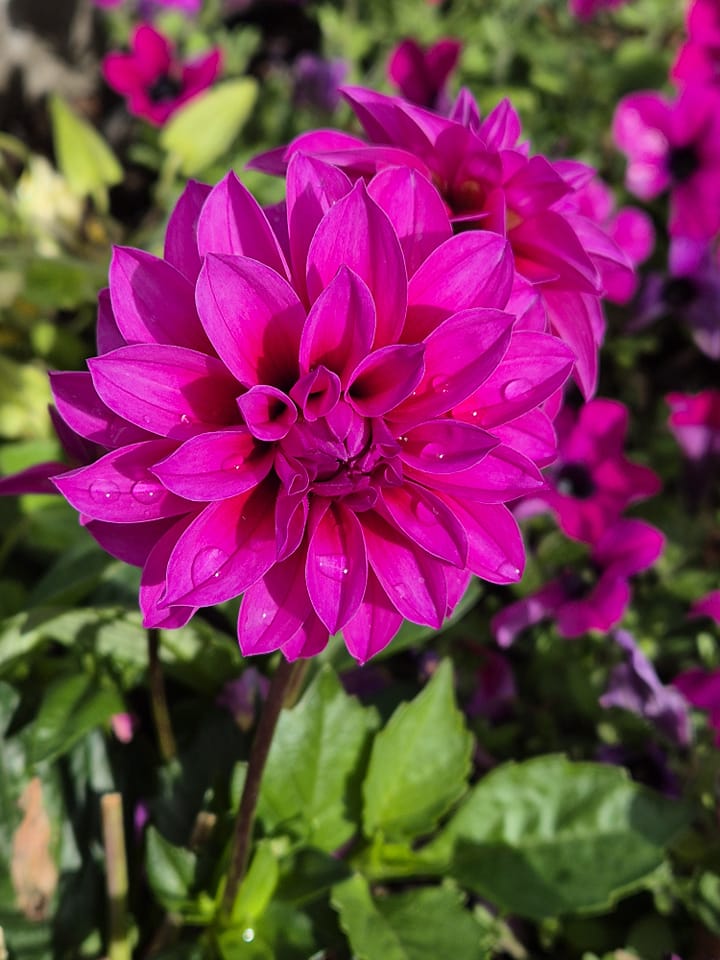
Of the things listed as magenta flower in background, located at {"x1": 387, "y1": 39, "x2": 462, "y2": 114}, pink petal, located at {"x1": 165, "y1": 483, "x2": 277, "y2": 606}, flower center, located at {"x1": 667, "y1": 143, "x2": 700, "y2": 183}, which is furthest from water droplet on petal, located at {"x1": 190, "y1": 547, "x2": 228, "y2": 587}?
flower center, located at {"x1": 667, "y1": 143, "x2": 700, "y2": 183}

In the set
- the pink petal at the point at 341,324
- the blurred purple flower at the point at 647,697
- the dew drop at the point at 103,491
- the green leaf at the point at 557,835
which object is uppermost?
the pink petal at the point at 341,324

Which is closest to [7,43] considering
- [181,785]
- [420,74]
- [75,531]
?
[420,74]

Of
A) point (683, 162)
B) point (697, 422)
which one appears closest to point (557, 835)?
point (697, 422)

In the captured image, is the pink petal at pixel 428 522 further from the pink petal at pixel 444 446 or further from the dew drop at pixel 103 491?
the dew drop at pixel 103 491

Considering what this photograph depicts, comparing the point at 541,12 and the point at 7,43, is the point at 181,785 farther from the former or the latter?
the point at 541,12

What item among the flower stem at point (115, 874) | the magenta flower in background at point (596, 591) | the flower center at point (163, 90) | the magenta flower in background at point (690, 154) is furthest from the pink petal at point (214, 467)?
the flower center at point (163, 90)
